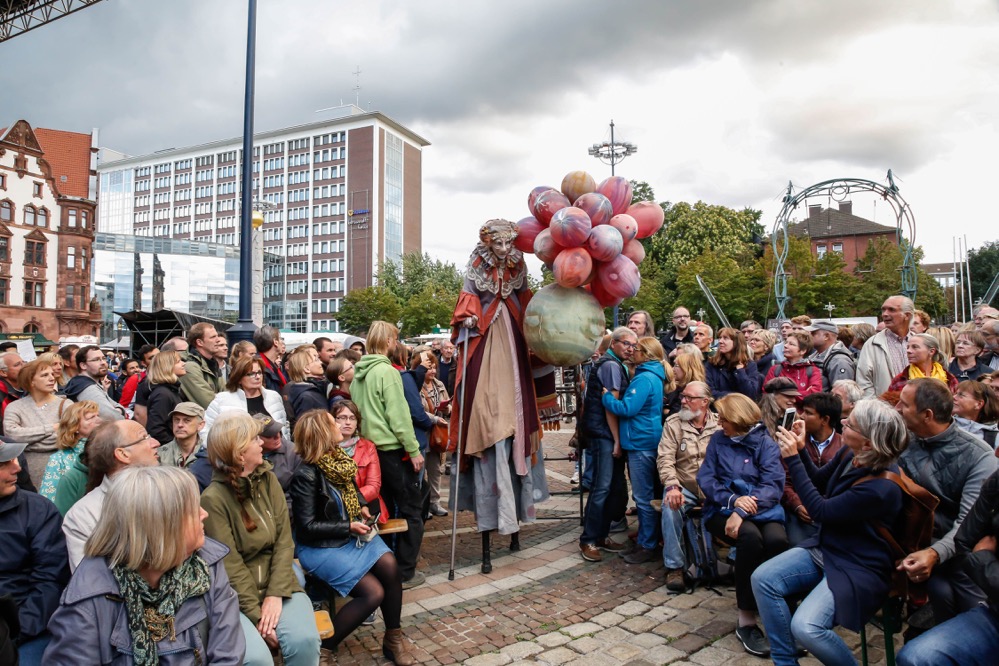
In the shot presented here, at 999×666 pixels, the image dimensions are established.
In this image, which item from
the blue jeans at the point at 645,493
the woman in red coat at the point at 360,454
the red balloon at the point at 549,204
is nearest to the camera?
the woman in red coat at the point at 360,454

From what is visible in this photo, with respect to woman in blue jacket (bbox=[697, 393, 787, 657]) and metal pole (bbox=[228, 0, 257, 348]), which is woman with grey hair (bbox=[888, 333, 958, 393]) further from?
metal pole (bbox=[228, 0, 257, 348])

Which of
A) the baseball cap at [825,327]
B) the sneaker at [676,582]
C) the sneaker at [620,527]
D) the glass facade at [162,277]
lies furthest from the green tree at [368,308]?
the sneaker at [676,582]

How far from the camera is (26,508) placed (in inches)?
114

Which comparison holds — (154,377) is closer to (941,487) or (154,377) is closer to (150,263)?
(941,487)

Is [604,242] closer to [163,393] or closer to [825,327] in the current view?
[163,393]

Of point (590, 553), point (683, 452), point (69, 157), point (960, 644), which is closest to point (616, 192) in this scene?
point (683, 452)

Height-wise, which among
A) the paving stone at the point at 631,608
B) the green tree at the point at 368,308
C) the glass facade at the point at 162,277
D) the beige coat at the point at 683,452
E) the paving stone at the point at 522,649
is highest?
the glass facade at the point at 162,277

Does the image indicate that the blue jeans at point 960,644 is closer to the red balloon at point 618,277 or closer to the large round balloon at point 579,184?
the red balloon at point 618,277

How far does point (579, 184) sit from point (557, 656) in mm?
3523

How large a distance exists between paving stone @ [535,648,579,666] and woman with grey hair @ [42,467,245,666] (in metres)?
1.82

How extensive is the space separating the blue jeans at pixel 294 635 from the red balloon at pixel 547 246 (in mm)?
3064

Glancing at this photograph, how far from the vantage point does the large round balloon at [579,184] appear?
532 cm

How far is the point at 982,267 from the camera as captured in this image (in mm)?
55281

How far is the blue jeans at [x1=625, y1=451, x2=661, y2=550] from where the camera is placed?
5402 millimetres
